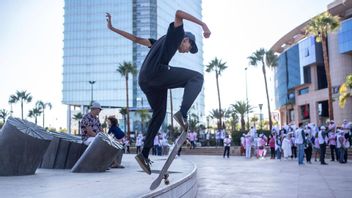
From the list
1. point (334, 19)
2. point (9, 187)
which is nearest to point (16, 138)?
point (9, 187)

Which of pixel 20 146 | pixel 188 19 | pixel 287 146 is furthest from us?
pixel 287 146

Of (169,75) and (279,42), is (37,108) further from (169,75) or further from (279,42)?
(169,75)

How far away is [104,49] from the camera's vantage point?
5251 inches

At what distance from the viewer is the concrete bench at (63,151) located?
9.26m

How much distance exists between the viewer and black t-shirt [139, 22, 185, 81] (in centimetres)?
454

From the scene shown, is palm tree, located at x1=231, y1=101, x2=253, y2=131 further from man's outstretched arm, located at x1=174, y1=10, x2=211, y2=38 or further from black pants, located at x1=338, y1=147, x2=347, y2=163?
man's outstretched arm, located at x1=174, y1=10, x2=211, y2=38

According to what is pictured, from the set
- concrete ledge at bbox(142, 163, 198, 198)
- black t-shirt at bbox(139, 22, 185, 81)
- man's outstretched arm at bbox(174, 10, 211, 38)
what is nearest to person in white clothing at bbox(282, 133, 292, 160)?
concrete ledge at bbox(142, 163, 198, 198)

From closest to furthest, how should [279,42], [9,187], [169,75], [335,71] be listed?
[169,75] < [9,187] < [335,71] < [279,42]

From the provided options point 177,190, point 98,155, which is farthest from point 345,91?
point 177,190

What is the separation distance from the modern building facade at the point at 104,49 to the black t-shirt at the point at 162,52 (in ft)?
402

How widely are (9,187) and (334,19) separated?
40.4m

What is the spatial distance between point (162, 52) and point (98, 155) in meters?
4.11

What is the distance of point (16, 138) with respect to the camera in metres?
6.99

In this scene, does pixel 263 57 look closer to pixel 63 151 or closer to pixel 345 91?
pixel 345 91
